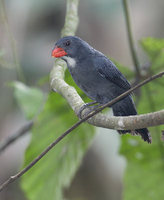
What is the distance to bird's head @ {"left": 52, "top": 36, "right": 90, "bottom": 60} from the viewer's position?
112 inches

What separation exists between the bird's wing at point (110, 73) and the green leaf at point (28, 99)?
0.63 meters

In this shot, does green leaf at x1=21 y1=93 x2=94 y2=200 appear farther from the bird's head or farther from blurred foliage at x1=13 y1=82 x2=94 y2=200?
the bird's head

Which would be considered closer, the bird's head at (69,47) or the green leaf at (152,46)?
the bird's head at (69,47)

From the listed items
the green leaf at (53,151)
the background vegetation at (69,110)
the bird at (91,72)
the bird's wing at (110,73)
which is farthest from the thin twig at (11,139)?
the bird's wing at (110,73)

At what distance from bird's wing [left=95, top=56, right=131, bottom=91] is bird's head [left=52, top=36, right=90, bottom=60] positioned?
13 centimetres

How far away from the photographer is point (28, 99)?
127 inches

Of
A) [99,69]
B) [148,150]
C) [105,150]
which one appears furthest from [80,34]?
[99,69]

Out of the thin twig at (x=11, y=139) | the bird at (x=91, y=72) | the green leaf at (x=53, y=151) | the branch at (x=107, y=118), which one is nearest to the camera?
the branch at (x=107, y=118)

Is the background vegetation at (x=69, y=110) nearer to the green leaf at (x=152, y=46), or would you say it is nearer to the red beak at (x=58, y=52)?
the green leaf at (x=152, y=46)

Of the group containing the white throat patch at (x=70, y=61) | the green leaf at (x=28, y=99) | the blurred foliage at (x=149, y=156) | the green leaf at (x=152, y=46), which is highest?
the green leaf at (x=152, y=46)

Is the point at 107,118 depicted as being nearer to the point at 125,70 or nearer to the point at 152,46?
the point at 125,70

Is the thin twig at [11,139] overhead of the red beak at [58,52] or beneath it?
beneath

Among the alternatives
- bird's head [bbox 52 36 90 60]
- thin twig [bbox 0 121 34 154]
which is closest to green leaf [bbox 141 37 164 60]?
bird's head [bbox 52 36 90 60]

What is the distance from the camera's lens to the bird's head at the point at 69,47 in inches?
112
